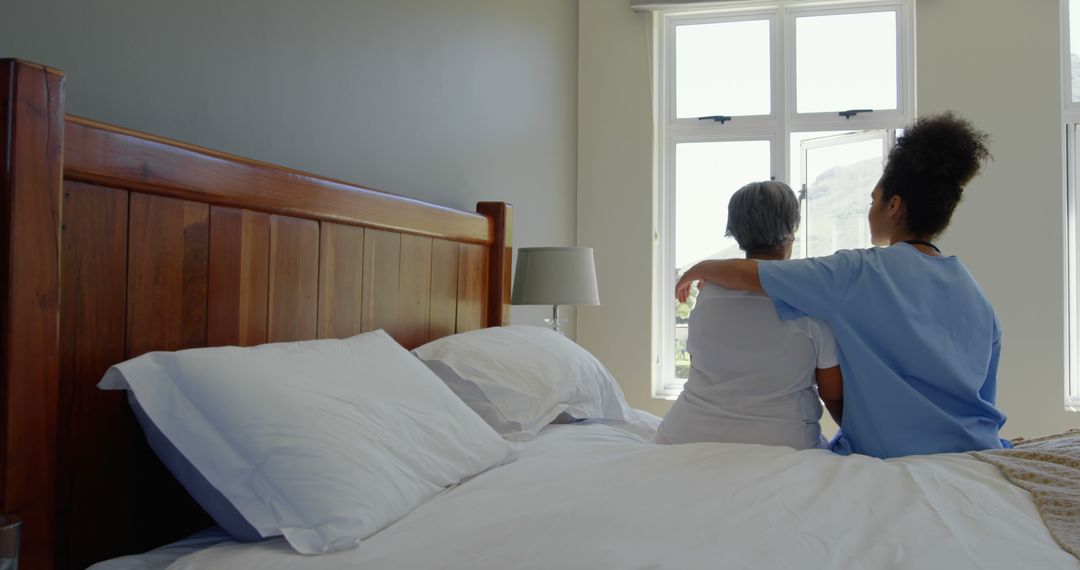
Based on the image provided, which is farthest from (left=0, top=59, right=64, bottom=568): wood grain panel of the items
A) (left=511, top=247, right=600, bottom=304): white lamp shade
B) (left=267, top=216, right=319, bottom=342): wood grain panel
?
(left=511, top=247, right=600, bottom=304): white lamp shade

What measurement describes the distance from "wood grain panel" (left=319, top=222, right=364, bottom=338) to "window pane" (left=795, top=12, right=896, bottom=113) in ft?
9.67

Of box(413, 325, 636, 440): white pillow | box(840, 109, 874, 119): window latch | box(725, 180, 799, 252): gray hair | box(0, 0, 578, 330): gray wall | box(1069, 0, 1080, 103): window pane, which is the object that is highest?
box(1069, 0, 1080, 103): window pane

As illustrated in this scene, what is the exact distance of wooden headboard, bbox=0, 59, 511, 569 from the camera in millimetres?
932

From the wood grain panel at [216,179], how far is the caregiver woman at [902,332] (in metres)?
0.80

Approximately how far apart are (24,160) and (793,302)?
130 centimetres

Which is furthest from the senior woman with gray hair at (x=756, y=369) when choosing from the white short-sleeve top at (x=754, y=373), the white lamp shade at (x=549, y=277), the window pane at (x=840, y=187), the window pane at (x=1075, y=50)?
the window pane at (x=1075, y=50)

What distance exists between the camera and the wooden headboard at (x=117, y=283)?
3.06 ft

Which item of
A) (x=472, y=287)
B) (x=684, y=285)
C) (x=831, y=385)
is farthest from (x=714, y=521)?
(x=472, y=287)

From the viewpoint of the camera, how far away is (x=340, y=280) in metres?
1.66

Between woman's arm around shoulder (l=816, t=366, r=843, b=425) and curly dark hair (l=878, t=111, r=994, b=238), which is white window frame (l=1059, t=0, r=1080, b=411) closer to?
curly dark hair (l=878, t=111, r=994, b=238)

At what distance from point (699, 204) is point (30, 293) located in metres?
3.48

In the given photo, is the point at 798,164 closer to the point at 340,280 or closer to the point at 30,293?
the point at 340,280

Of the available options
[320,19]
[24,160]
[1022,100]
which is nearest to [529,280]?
[320,19]

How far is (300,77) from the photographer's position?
170 cm
